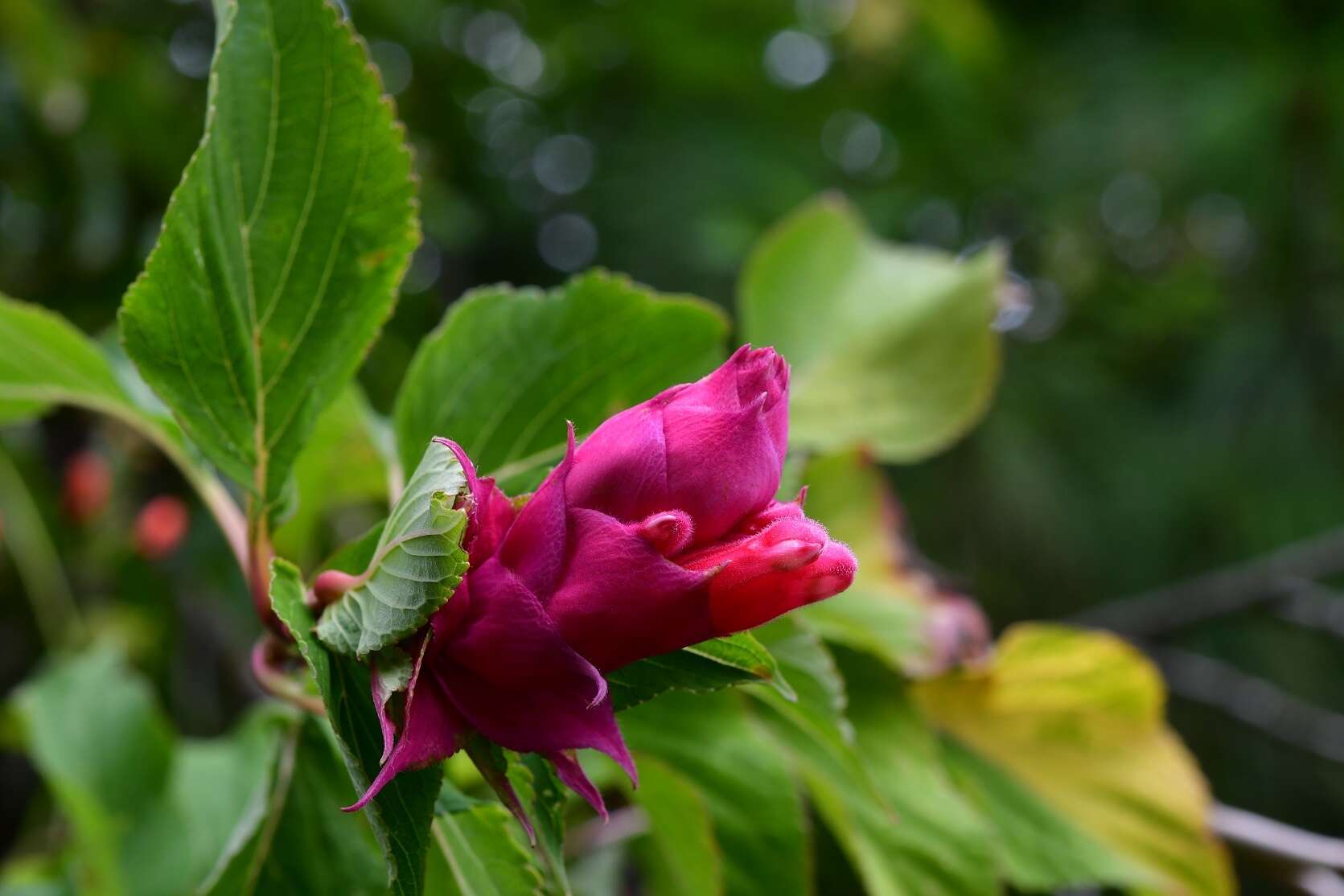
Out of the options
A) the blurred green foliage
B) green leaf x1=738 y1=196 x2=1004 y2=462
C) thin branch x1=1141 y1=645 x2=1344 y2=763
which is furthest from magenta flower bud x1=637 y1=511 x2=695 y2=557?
the blurred green foliage

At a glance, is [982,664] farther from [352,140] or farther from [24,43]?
[24,43]

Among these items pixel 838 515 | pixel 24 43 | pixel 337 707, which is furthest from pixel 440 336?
pixel 24 43

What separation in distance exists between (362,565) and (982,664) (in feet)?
1.55

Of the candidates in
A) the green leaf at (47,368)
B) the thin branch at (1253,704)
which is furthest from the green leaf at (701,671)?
the thin branch at (1253,704)

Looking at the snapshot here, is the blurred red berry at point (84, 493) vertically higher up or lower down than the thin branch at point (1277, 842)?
lower down

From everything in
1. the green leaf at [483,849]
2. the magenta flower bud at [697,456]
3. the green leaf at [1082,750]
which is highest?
the magenta flower bud at [697,456]

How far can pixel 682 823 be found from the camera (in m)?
0.47

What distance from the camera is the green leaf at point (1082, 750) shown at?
25.9 inches

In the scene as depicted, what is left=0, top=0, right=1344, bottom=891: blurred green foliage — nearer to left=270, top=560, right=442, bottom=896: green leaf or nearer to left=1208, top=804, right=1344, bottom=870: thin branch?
left=1208, top=804, right=1344, bottom=870: thin branch

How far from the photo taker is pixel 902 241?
281 centimetres

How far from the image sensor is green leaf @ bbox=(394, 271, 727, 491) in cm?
43

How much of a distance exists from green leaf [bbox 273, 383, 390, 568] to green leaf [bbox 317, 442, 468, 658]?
21cm

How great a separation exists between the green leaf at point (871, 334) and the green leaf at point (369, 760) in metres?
0.39

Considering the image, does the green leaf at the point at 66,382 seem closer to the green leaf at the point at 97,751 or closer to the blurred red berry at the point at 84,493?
the green leaf at the point at 97,751
